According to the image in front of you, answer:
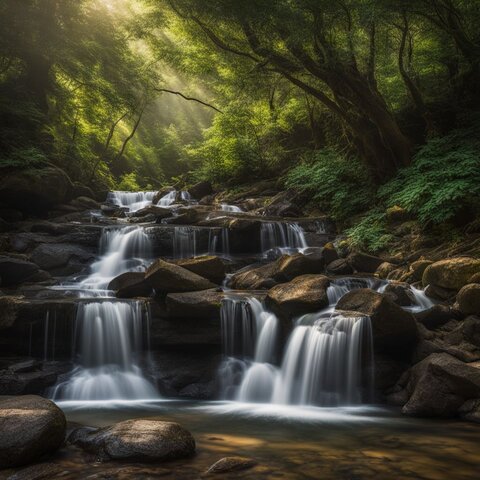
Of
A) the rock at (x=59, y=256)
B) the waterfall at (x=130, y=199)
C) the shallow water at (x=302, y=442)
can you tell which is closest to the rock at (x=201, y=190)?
the waterfall at (x=130, y=199)

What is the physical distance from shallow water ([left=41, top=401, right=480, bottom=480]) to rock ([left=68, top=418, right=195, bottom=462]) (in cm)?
12

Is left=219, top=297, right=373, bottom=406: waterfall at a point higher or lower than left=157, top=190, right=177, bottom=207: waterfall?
lower

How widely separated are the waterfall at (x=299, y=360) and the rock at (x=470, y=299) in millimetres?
2033

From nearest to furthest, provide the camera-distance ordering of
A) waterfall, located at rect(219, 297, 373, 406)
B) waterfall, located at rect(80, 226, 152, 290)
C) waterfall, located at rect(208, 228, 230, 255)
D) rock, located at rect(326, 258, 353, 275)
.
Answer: waterfall, located at rect(219, 297, 373, 406), rock, located at rect(326, 258, 353, 275), waterfall, located at rect(80, 226, 152, 290), waterfall, located at rect(208, 228, 230, 255)

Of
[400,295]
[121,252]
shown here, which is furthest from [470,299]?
[121,252]

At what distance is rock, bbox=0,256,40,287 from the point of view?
11.2 m

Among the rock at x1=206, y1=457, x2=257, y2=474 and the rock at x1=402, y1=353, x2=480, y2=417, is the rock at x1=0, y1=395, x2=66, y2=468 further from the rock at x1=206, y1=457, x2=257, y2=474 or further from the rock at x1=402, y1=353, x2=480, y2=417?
the rock at x1=402, y1=353, x2=480, y2=417

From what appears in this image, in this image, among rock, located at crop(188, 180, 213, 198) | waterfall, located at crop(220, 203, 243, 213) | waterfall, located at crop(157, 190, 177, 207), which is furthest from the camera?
rock, located at crop(188, 180, 213, 198)

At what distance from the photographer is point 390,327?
7598mm

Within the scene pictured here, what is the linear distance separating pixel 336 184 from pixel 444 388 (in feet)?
39.8

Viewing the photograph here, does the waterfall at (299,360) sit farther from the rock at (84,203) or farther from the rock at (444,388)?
the rock at (84,203)

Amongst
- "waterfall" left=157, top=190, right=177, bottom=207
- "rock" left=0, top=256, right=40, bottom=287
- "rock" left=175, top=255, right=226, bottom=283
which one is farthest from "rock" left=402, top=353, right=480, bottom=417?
"waterfall" left=157, top=190, right=177, bottom=207

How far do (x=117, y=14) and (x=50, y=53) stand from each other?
499cm

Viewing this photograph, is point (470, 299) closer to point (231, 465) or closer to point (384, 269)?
point (384, 269)
